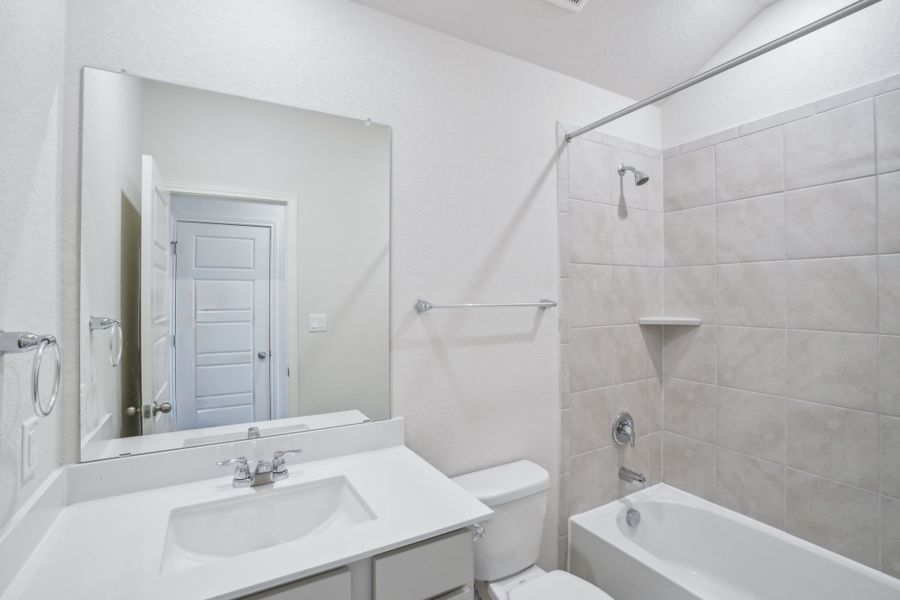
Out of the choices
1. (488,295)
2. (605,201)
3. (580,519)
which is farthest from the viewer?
(605,201)

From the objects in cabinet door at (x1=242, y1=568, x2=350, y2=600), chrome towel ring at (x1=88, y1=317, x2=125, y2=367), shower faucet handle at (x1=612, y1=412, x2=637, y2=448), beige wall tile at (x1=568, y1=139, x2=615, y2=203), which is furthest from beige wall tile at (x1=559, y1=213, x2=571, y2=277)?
chrome towel ring at (x1=88, y1=317, x2=125, y2=367)

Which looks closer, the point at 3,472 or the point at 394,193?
A: the point at 3,472

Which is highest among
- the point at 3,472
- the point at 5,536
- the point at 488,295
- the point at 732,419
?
the point at 488,295

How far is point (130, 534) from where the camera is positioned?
0.91 meters

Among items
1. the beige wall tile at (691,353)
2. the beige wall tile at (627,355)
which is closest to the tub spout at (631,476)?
the beige wall tile at (627,355)

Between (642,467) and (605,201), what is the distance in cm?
135

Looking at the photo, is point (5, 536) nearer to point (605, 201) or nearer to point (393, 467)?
point (393, 467)

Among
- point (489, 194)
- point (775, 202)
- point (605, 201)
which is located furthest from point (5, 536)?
point (775, 202)

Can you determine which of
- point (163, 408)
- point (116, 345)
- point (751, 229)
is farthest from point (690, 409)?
point (116, 345)

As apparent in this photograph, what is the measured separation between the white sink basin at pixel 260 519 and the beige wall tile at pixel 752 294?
1785 millimetres

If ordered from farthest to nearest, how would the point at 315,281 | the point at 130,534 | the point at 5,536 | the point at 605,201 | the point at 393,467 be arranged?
1. the point at 605,201
2. the point at 315,281
3. the point at 393,467
4. the point at 130,534
5. the point at 5,536

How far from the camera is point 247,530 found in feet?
3.54

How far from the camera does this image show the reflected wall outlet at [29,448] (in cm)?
84

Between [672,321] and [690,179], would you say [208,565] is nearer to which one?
[672,321]
